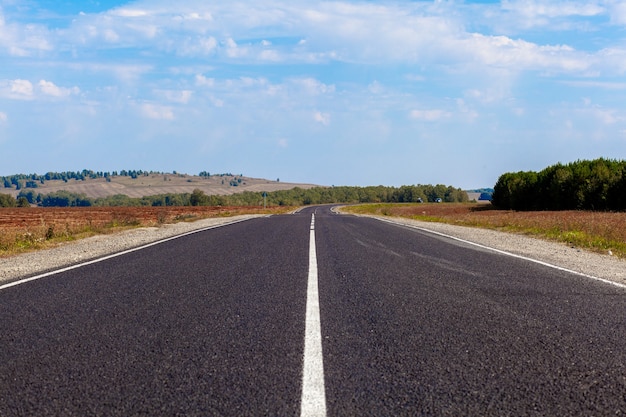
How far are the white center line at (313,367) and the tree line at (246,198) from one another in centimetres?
10313

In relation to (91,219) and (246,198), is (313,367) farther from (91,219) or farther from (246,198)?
(246,198)

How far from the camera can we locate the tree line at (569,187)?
46.9 metres

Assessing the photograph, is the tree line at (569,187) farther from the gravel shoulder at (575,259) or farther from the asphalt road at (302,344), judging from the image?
the asphalt road at (302,344)

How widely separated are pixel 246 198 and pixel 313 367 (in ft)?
487

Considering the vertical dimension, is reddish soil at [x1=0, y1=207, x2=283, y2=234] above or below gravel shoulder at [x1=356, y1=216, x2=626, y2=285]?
below

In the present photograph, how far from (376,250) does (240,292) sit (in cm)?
561

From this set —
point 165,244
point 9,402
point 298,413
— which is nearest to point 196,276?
point 9,402

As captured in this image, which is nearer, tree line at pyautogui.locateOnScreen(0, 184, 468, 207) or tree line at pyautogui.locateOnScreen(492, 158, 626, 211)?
tree line at pyautogui.locateOnScreen(492, 158, 626, 211)

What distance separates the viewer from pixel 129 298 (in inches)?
242

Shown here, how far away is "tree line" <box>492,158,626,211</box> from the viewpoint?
46.9 m

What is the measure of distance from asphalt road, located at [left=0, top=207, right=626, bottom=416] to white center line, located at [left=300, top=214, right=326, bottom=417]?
0.05 metres

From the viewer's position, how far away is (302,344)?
4164 mm

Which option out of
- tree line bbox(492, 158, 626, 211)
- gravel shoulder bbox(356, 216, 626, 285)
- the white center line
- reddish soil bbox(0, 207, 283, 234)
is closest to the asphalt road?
the white center line

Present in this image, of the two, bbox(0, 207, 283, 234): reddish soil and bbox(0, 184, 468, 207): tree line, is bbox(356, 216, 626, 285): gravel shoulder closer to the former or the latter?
bbox(0, 207, 283, 234): reddish soil
